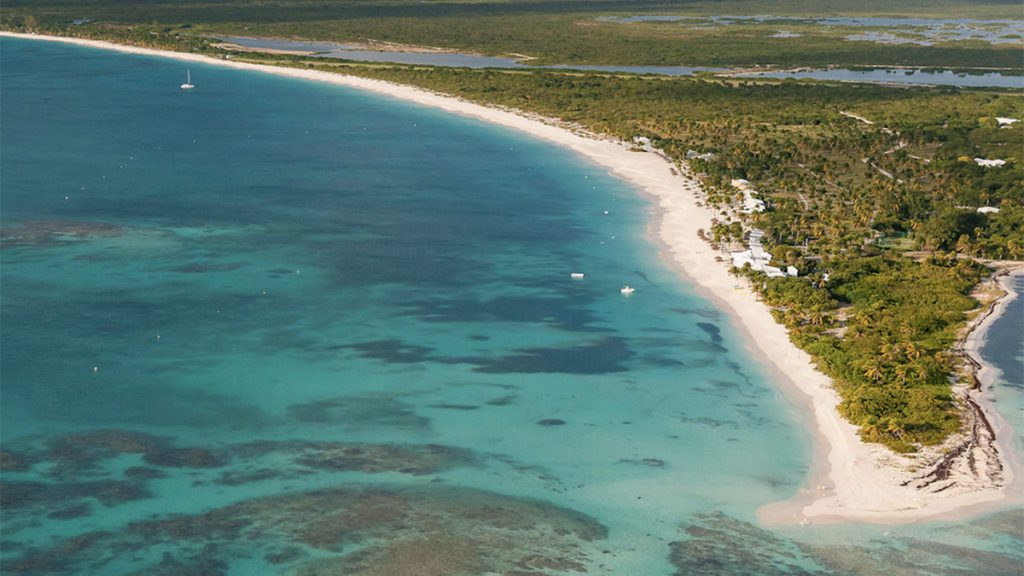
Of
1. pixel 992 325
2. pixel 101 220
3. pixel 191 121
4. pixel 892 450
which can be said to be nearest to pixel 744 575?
pixel 892 450

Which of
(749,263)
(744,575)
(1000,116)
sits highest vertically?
(1000,116)

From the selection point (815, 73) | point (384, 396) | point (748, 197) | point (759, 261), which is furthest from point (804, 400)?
point (815, 73)

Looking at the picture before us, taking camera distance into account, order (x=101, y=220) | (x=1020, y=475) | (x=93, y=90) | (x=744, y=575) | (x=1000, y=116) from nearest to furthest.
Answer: (x=744, y=575)
(x=1020, y=475)
(x=101, y=220)
(x=1000, y=116)
(x=93, y=90)

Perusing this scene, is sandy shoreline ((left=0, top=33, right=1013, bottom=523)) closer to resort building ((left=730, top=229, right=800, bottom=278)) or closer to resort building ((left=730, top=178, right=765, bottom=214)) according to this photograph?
resort building ((left=730, top=229, right=800, bottom=278))

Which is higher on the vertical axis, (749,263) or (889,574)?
(749,263)

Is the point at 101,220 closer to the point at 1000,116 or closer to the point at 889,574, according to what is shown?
the point at 889,574

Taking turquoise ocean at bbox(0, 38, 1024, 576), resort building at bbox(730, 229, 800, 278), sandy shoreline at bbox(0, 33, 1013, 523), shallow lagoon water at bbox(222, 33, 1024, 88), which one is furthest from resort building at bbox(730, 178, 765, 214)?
shallow lagoon water at bbox(222, 33, 1024, 88)
